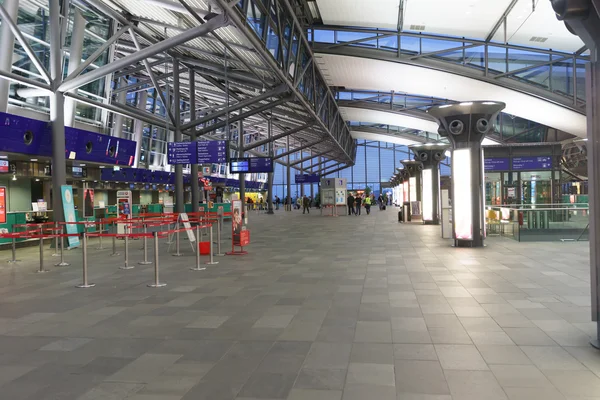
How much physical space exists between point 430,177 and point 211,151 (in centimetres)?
1139

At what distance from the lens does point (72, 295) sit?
7.91m

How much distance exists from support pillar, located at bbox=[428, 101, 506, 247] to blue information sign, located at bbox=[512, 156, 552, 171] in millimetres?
8393

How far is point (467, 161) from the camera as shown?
14.0m

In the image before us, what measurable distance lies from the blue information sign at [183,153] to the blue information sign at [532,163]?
1491 centimetres

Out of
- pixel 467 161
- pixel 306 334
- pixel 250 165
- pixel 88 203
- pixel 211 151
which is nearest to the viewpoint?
pixel 306 334

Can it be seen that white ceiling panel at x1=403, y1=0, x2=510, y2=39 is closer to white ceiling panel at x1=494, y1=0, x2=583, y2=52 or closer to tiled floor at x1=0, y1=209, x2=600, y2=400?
white ceiling panel at x1=494, y1=0, x2=583, y2=52

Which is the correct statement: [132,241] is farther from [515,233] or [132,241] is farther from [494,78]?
[494,78]

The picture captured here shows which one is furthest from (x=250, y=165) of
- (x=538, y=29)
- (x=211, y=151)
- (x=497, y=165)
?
(x=538, y=29)

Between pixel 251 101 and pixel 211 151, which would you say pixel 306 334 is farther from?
pixel 251 101

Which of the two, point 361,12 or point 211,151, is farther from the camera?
point 211,151

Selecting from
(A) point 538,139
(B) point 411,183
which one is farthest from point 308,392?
(A) point 538,139

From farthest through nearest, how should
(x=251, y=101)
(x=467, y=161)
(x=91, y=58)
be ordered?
1. (x=251, y=101)
2. (x=91, y=58)
3. (x=467, y=161)

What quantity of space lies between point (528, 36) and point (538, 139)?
43.7 ft

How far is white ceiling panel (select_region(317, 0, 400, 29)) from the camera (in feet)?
64.6
